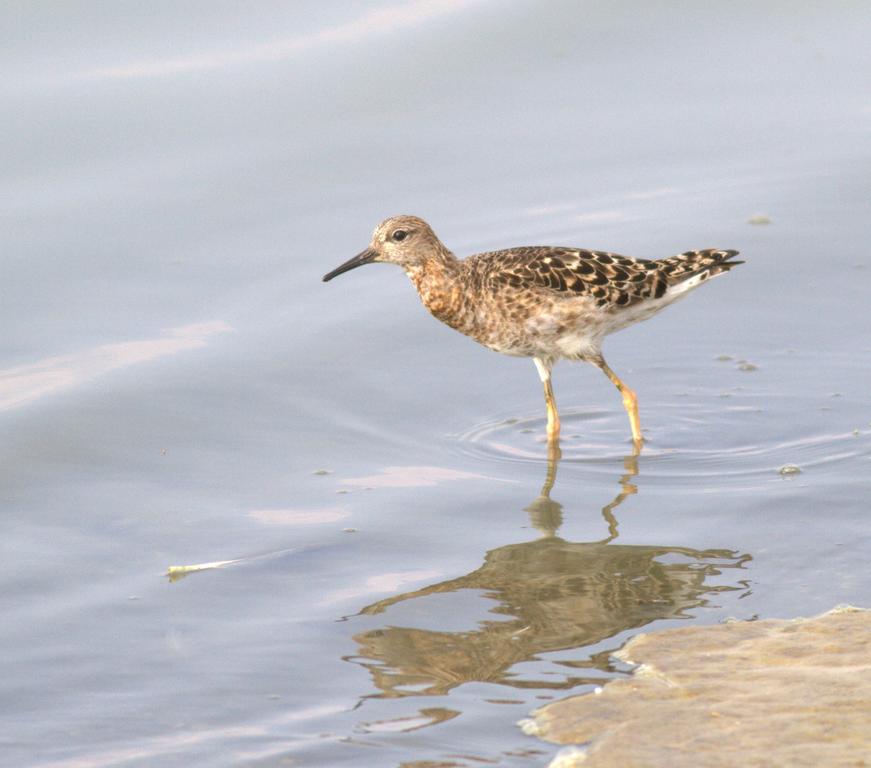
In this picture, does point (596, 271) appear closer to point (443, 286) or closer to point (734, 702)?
point (443, 286)

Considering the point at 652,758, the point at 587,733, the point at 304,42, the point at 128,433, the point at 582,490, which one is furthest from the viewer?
the point at 304,42

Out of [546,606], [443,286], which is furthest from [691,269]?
[546,606]

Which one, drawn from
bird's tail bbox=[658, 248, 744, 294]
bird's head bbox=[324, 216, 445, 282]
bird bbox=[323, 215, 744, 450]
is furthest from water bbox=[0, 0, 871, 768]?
bird's head bbox=[324, 216, 445, 282]

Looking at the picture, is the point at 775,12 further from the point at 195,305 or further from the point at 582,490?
the point at 582,490

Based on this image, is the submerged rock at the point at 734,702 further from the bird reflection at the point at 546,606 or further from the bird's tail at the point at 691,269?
the bird's tail at the point at 691,269

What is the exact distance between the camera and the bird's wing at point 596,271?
10742 millimetres

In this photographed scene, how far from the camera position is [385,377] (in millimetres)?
11039

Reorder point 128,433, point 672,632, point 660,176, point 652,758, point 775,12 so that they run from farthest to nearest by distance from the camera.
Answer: point 775,12
point 660,176
point 128,433
point 672,632
point 652,758

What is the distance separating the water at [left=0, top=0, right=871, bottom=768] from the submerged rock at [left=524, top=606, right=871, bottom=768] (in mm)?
243

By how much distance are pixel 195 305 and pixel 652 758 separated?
6.87 metres

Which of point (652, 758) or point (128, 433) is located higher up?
point (128, 433)

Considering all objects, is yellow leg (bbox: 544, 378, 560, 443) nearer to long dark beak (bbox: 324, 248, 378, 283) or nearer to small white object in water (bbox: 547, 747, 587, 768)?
long dark beak (bbox: 324, 248, 378, 283)

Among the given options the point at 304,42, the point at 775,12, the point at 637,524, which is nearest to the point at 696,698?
the point at 637,524

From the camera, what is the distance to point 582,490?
9.42 m
